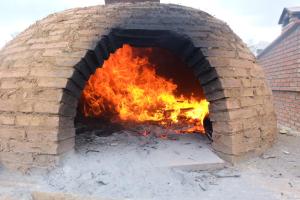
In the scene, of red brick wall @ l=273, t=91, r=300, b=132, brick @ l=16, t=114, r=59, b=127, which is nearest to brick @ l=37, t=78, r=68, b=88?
brick @ l=16, t=114, r=59, b=127

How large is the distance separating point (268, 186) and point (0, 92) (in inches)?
136

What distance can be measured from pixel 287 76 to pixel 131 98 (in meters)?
5.57

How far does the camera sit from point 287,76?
8.29 meters

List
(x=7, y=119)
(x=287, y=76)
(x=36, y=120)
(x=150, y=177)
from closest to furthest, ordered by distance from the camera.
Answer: (x=150, y=177)
(x=36, y=120)
(x=7, y=119)
(x=287, y=76)

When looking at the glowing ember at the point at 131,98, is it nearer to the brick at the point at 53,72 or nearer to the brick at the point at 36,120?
the brick at the point at 53,72

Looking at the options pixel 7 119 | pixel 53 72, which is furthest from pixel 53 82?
pixel 7 119

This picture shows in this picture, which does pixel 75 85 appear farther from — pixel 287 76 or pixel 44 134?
pixel 287 76

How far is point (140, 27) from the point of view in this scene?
369 cm

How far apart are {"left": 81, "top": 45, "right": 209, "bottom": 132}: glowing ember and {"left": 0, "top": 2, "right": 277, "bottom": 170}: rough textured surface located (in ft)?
3.91

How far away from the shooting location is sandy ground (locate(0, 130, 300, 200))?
289 cm

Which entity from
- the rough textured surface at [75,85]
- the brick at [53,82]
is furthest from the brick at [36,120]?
the brick at [53,82]

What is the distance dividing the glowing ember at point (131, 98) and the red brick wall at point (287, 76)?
4.07 meters

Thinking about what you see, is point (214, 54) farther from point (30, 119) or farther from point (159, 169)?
point (30, 119)

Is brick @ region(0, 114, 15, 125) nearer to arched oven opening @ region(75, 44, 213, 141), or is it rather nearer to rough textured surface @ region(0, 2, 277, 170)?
rough textured surface @ region(0, 2, 277, 170)
